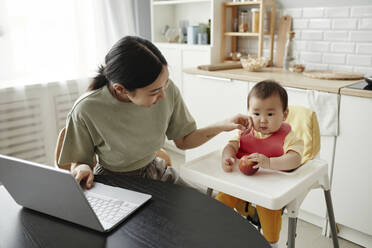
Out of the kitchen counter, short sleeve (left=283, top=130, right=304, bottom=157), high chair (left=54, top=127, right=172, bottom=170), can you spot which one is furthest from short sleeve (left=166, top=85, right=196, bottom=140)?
the kitchen counter

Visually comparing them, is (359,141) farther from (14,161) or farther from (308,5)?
(14,161)

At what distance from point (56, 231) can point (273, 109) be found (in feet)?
3.09

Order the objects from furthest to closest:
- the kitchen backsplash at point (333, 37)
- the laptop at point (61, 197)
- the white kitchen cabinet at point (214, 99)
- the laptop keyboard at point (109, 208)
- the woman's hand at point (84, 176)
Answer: the white kitchen cabinet at point (214, 99)
the kitchen backsplash at point (333, 37)
the woman's hand at point (84, 176)
the laptop keyboard at point (109, 208)
the laptop at point (61, 197)

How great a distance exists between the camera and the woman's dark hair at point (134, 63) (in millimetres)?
1220

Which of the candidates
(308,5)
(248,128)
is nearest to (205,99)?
(308,5)

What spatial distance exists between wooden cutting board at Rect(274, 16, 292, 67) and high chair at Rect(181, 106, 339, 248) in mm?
1475

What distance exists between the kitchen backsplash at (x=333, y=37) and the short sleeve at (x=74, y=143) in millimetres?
2109

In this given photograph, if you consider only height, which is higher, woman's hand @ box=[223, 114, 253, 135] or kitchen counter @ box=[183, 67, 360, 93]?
kitchen counter @ box=[183, 67, 360, 93]

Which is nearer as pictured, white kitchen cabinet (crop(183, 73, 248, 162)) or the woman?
the woman

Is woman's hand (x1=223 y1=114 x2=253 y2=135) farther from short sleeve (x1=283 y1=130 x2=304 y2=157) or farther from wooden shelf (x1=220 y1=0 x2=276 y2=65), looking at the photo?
wooden shelf (x1=220 y1=0 x2=276 y2=65)

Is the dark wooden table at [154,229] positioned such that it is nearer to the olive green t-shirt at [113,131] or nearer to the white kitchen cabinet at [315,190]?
the olive green t-shirt at [113,131]

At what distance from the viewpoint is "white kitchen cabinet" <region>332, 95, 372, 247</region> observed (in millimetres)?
2000

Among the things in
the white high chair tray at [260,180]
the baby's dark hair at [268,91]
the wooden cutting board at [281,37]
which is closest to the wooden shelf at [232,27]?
the wooden cutting board at [281,37]

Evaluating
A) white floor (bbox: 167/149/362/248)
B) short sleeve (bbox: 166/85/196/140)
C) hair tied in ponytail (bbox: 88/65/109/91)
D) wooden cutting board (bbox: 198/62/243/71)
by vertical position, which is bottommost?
white floor (bbox: 167/149/362/248)
